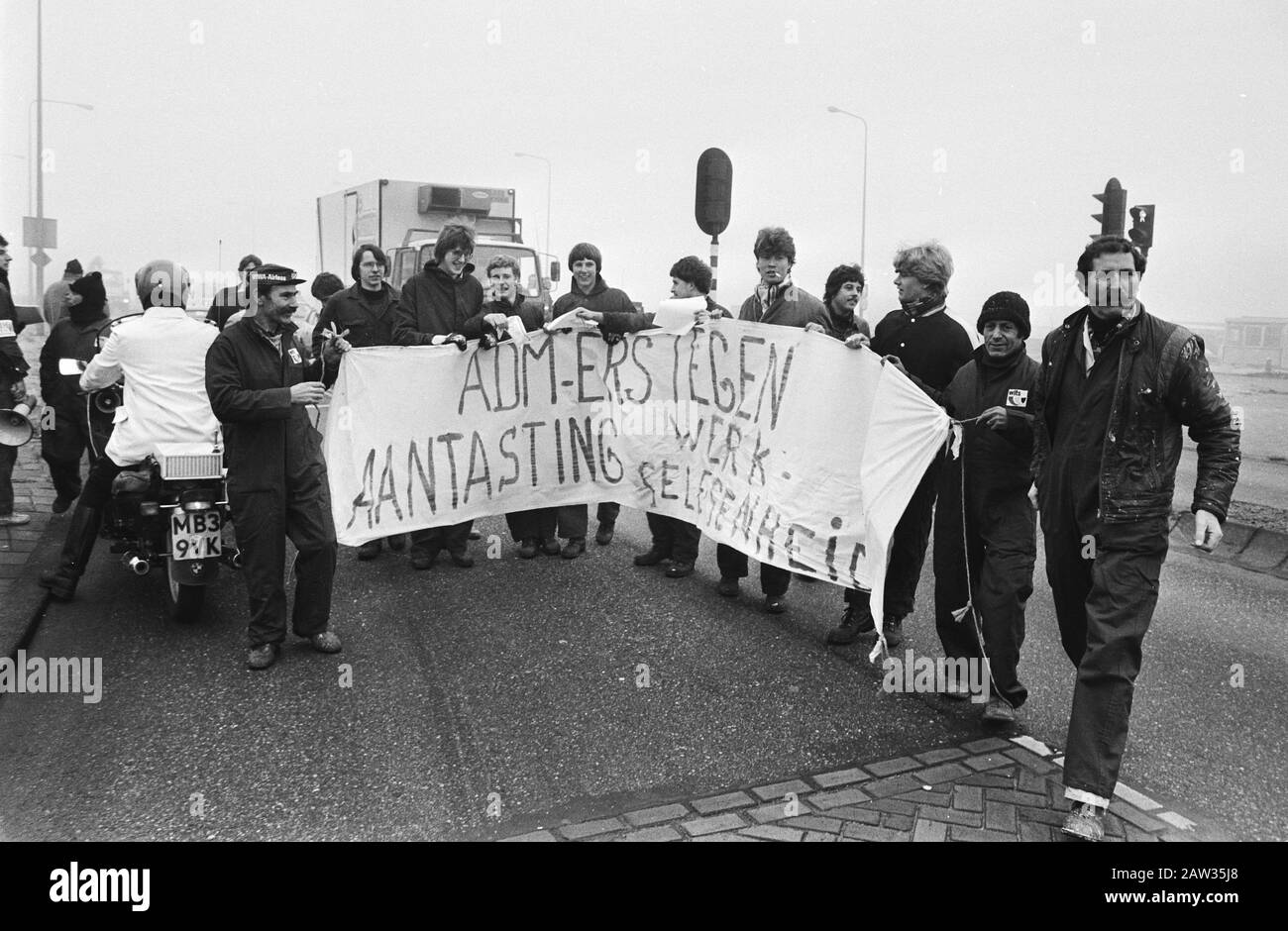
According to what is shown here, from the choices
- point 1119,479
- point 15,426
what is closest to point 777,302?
point 1119,479

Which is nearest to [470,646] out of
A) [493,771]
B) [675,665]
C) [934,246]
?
[675,665]

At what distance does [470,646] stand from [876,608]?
2.19 meters

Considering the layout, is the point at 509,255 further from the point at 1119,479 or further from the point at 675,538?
the point at 1119,479

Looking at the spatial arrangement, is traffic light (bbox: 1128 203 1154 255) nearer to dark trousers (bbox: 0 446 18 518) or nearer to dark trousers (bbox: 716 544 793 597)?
dark trousers (bbox: 716 544 793 597)

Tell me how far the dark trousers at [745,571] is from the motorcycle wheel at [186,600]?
3089 mm

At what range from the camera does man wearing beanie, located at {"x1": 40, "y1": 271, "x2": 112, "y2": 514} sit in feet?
29.1

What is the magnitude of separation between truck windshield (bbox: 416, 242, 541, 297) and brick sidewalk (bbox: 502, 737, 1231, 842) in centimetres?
1259

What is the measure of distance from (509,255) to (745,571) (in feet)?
32.3

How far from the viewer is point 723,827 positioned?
159 inches

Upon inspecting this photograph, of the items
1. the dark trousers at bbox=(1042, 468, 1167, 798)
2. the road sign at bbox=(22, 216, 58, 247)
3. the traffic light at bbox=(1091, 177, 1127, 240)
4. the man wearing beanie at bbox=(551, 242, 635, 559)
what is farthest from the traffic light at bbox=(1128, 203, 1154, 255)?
the road sign at bbox=(22, 216, 58, 247)

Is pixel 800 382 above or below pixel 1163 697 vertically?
above

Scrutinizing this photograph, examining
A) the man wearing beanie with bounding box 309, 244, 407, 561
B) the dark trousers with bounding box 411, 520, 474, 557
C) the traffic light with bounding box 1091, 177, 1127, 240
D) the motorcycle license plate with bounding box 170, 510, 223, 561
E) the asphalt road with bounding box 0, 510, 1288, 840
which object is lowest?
the asphalt road with bounding box 0, 510, 1288, 840

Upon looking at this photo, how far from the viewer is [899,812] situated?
164 inches
